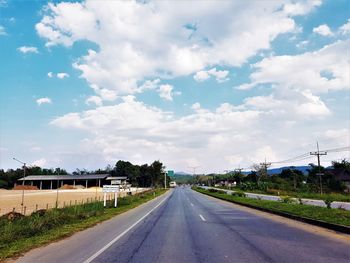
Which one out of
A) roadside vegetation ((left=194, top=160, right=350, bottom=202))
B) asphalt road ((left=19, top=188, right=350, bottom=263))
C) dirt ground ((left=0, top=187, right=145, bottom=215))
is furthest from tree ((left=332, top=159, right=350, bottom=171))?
asphalt road ((left=19, top=188, right=350, bottom=263))

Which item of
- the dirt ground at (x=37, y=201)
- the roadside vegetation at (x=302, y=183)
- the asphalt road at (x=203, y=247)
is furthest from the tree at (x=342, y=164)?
the asphalt road at (x=203, y=247)

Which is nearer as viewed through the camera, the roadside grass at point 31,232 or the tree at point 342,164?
the roadside grass at point 31,232

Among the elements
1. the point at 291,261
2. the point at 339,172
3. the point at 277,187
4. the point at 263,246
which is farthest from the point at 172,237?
the point at 339,172

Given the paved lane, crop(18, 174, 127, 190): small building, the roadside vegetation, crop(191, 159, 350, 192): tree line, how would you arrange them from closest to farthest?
the paved lane
the roadside vegetation
crop(191, 159, 350, 192): tree line
crop(18, 174, 127, 190): small building

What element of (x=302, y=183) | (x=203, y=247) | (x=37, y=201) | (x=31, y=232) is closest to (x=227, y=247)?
(x=203, y=247)

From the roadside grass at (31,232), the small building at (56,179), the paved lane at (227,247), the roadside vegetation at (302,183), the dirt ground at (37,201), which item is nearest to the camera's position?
the paved lane at (227,247)

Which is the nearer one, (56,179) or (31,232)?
(31,232)

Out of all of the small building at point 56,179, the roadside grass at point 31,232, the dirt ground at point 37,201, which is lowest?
the dirt ground at point 37,201

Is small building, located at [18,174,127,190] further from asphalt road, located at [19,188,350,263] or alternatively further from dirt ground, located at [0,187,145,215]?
asphalt road, located at [19,188,350,263]

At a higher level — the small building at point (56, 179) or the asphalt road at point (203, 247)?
the small building at point (56, 179)

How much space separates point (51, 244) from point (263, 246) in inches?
258

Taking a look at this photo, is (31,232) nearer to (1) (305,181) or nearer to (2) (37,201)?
(2) (37,201)

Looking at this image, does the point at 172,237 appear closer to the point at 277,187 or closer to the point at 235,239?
the point at 235,239

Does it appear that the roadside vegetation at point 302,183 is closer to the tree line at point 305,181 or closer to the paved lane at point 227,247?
the tree line at point 305,181
